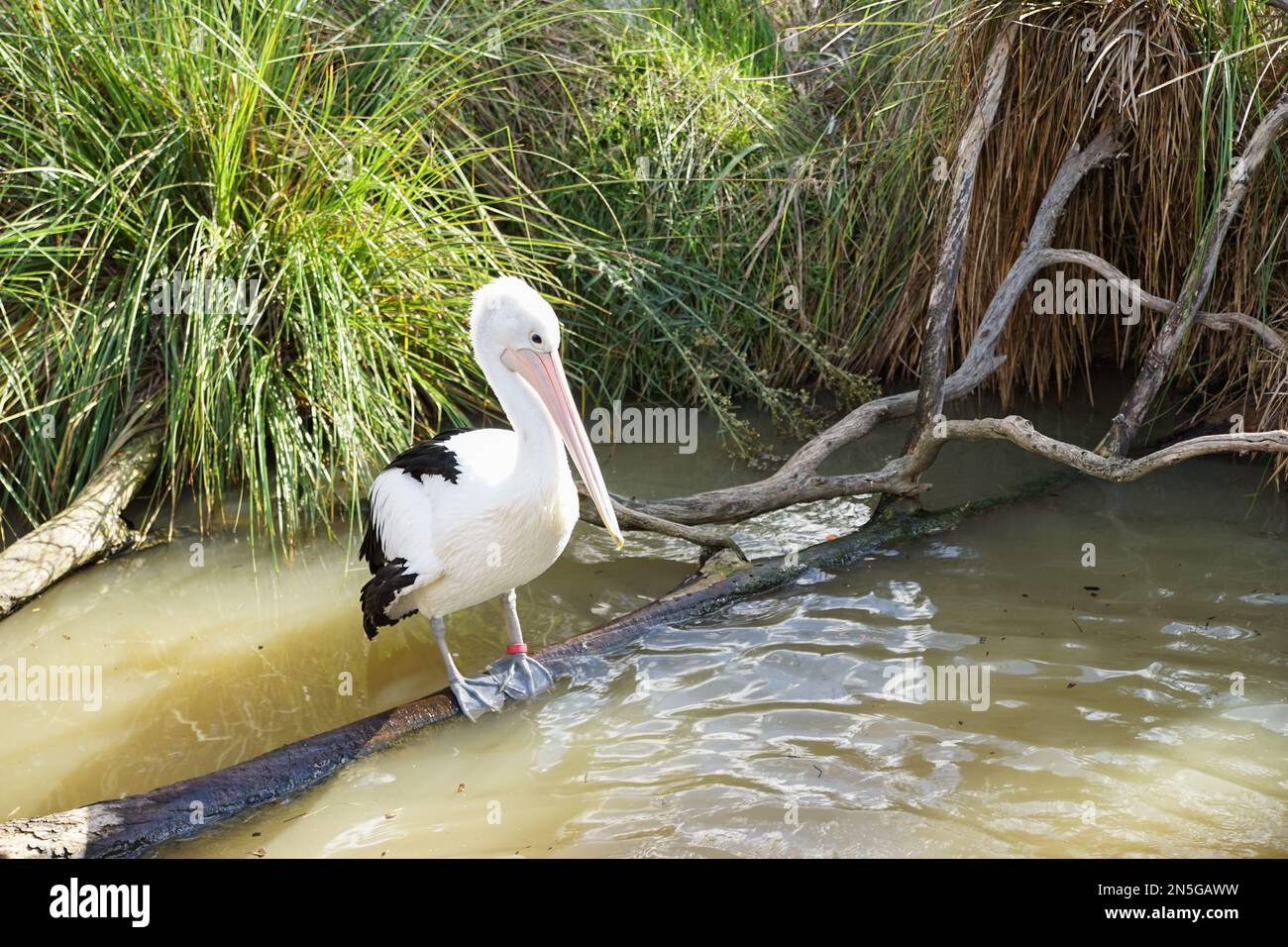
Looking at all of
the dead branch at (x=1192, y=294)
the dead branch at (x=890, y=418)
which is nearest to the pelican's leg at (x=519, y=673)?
the dead branch at (x=890, y=418)

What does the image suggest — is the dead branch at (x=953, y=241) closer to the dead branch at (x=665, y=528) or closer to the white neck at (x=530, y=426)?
the dead branch at (x=665, y=528)

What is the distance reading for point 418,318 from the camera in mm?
4852

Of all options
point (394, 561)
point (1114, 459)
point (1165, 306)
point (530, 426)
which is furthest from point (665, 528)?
point (1165, 306)

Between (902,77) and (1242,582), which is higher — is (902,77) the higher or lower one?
the higher one

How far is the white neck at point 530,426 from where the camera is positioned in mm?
3396

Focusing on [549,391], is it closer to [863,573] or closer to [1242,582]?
[863,573]

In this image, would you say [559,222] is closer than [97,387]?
No

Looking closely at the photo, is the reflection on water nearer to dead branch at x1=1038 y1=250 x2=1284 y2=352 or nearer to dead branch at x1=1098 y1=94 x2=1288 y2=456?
dead branch at x1=1098 y1=94 x2=1288 y2=456

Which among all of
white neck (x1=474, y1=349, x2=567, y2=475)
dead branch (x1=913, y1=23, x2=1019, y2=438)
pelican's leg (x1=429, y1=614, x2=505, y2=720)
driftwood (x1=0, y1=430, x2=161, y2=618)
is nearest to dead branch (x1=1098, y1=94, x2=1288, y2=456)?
dead branch (x1=913, y1=23, x2=1019, y2=438)

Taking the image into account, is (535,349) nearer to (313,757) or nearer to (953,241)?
(313,757)

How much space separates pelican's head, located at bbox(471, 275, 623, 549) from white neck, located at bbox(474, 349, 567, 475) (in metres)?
0.02

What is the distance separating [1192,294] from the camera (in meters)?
4.23

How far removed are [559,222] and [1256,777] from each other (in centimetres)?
399
